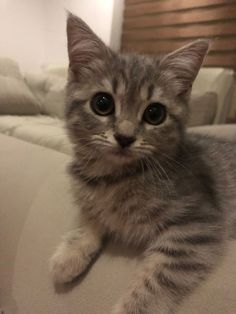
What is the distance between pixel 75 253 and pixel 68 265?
3cm

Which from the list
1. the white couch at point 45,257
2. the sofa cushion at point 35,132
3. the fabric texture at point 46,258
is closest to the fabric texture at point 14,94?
the sofa cushion at point 35,132

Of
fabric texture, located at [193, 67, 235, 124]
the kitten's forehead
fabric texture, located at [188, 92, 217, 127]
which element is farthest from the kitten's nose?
fabric texture, located at [193, 67, 235, 124]

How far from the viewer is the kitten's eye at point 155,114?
0.81 meters

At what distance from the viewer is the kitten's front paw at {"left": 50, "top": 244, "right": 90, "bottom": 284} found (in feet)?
2.60

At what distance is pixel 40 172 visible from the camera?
121 centimetres

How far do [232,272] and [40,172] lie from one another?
0.72 m

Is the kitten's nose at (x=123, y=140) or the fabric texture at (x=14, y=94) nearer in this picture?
the kitten's nose at (x=123, y=140)

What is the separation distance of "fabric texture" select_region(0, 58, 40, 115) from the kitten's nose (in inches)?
84.1

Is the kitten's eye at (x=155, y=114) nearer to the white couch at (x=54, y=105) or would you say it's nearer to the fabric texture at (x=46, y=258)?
the fabric texture at (x=46, y=258)

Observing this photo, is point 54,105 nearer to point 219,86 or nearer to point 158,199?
point 219,86

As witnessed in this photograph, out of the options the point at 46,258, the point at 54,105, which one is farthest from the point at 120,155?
the point at 54,105

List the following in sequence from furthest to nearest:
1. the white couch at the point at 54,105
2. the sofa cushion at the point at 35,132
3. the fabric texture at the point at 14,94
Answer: the fabric texture at the point at 14,94 < the white couch at the point at 54,105 < the sofa cushion at the point at 35,132

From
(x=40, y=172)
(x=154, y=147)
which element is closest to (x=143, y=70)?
(x=154, y=147)

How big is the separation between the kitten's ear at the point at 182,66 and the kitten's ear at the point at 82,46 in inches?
6.0
